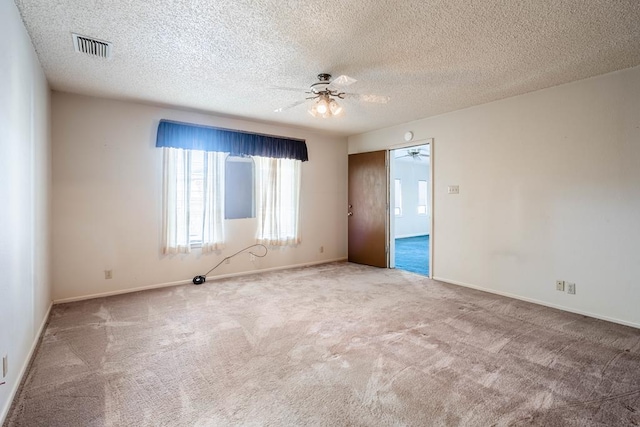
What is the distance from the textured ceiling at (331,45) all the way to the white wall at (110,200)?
0.36 meters

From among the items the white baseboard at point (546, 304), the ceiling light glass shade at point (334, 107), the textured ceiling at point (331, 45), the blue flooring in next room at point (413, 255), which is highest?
the textured ceiling at point (331, 45)

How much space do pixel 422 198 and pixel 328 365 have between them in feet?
29.2

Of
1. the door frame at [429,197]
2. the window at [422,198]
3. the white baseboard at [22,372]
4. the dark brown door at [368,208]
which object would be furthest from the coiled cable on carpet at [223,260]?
the window at [422,198]

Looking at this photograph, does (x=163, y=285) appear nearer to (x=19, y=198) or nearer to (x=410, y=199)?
(x=19, y=198)

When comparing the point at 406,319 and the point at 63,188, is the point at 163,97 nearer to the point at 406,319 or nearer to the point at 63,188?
the point at 63,188

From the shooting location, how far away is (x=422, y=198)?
10.3m

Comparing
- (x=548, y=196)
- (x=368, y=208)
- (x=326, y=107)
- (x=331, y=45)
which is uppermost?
(x=331, y=45)

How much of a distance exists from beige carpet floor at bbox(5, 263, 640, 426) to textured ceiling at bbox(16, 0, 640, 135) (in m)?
2.47

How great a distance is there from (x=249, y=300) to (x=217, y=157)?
7.23 feet

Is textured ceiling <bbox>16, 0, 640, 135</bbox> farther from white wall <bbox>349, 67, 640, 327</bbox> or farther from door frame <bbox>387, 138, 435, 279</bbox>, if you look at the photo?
door frame <bbox>387, 138, 435, 279</bbox>

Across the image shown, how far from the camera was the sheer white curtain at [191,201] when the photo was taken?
14.0 ft

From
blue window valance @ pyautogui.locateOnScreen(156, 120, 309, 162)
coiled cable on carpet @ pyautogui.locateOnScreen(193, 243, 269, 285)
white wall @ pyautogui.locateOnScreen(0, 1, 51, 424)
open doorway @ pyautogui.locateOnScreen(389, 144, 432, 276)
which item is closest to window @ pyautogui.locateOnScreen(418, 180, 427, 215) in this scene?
open doorway @ pyautogui.locateOnScreen(389, 144, 432, 276)

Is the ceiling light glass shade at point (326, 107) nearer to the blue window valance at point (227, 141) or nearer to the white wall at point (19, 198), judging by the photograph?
the blue window valance at point (227, 141)

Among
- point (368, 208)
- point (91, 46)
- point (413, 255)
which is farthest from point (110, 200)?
point (413, 255)
